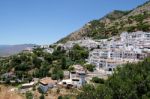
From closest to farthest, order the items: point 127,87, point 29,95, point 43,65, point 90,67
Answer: point 127,87 < point 29,95 < point 90,67 < point 43,65

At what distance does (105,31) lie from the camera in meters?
91.4

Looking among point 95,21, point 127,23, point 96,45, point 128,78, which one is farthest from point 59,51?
point 95,21

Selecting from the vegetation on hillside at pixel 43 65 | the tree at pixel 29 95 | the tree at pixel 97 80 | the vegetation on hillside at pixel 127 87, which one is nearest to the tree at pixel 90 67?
the vegetation on hillside at pixel 43 65

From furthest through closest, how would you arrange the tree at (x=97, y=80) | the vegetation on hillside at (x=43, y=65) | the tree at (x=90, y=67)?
the vegetation on hillside at (x=43, y=65), the tree at (x=90, y=67), the tree at (x=97, y=80)

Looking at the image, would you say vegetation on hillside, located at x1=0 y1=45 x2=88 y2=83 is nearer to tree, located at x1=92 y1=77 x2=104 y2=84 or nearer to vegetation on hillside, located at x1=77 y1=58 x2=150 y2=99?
tree, located at x1=92 y1=77 x2=104 y2=84

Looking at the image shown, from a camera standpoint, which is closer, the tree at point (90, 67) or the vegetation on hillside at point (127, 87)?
the vegetation on hillside at point (127, 87)

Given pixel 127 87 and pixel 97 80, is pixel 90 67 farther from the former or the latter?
pixel 127 87

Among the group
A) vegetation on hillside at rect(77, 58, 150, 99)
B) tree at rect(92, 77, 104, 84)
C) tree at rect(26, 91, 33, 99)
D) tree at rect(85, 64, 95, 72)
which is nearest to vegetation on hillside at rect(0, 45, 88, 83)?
tree at rect(85, 64, 95, 72)

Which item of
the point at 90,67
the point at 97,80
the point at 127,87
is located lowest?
the point at 97,80

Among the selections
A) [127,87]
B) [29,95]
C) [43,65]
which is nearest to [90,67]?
[43,65]

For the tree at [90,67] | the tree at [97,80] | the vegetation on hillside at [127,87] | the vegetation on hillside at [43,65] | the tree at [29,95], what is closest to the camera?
the vegetation on hillside at [127,87]

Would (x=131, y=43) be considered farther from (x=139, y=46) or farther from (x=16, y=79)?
(x=16, y=79)

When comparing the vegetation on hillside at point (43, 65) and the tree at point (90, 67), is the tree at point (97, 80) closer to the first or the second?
the vegetation on hillside at point (43, 65)

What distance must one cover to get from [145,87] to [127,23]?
66.2m
